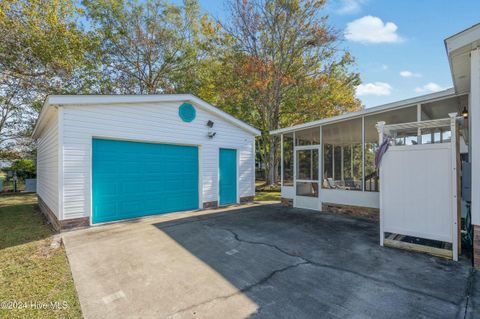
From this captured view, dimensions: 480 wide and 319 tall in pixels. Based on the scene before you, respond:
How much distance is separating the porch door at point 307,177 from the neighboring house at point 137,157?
2245mm

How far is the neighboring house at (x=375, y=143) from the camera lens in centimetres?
361

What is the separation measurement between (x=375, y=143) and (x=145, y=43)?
16.0 meters

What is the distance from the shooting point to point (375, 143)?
419 inches

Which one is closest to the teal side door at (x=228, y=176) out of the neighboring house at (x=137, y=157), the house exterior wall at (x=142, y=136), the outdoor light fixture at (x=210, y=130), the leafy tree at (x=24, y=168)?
the neighboring house at (x=137, y=157)

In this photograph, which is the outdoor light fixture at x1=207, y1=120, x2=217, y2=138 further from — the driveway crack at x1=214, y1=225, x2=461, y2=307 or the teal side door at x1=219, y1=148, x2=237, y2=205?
the driveway crack at x1=214, y1=225, x2=461, y2=307

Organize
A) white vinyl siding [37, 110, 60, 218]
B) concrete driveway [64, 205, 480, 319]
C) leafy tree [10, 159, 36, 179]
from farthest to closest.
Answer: leafy tree [10, 159, 36, 179], white vinyl siding [37, 110, 60, 218], concrete driveway [64, 205, 480, 319]

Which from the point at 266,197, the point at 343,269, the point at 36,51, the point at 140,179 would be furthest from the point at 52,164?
the point at 266,197

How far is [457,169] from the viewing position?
156 inches

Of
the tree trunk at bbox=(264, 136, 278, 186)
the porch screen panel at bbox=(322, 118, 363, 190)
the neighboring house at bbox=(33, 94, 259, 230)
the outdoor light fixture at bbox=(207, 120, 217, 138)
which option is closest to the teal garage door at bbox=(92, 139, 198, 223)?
the neighboring house at bbox=(33, 94, 259, 230)

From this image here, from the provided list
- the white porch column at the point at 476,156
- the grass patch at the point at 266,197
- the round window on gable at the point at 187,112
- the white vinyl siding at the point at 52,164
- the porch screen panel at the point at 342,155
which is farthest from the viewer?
the grass patch at the point at 266,197

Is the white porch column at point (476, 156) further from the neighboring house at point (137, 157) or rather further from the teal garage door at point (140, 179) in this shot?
the teal garage door at point (140, 179)

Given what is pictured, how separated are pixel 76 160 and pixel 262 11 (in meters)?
13.5

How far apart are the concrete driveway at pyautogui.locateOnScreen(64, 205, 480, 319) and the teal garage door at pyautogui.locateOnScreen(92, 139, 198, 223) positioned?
1.03 meters

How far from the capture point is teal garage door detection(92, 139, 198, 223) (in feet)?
21.0
